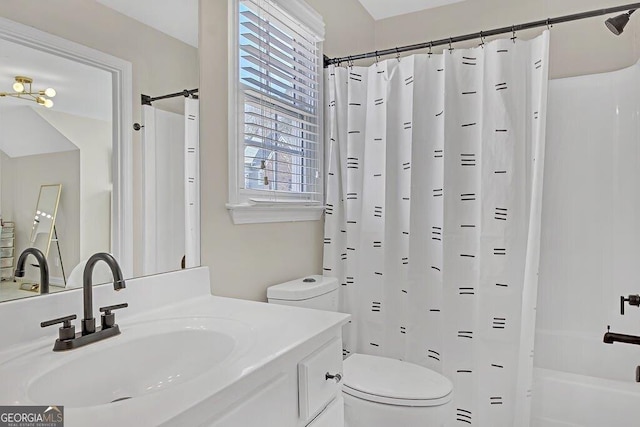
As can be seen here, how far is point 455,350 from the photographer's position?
198 cm

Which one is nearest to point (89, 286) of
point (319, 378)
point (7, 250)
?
point (7, 250)

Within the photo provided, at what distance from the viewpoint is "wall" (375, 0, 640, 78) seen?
7.41 ft

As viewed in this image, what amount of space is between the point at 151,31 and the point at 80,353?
938mm

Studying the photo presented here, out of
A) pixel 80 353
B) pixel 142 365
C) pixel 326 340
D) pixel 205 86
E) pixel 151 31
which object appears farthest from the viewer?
pixel 205 86

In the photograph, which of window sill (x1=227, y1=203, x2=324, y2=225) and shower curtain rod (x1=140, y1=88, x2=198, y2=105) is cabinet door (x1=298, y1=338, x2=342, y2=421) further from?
shower curtain rod (x1=140, y1=88, x2=198, y2=105)

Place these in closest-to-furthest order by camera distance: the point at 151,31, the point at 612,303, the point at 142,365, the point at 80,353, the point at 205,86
→ the point at 80,353, the point at 142,365, the point at 151,31, the point at 205,86, the point at 612,303

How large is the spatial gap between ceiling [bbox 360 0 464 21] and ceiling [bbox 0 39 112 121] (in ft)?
7.05

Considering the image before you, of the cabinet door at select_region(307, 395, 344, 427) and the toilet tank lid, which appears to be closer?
the cabinet door at select_region(307, 395, 344, 427)

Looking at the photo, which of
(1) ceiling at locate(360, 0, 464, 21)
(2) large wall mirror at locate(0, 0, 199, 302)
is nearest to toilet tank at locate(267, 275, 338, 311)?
(2) large wall mirror at locate(0, 0, 199, 302)

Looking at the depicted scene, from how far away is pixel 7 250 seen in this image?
0.90 meters

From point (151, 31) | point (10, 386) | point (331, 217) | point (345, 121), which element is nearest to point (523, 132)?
point (345, 121)

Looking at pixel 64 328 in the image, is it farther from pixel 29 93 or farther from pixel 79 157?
pixel 29 93

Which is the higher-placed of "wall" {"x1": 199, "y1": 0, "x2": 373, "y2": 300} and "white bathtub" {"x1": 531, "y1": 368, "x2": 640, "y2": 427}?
"wall" {"x1": 199, "y1": 0, "x2": 373, "y2": 300}

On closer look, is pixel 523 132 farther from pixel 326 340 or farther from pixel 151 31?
pixel 151 31
